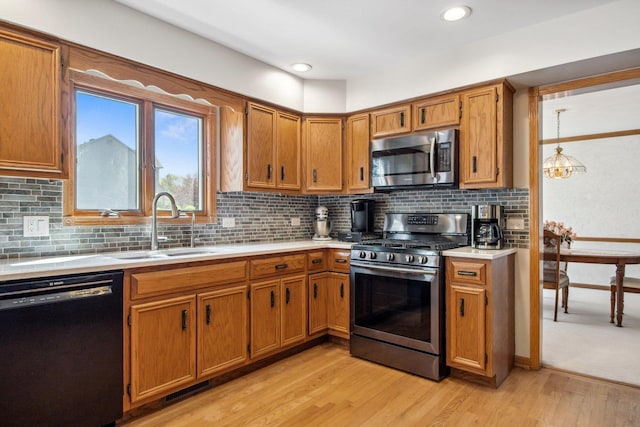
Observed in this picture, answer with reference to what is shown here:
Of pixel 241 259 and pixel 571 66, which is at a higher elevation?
pixel 571 66

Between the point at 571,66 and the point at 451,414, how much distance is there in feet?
7.68

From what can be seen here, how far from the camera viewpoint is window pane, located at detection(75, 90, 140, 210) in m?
2.48

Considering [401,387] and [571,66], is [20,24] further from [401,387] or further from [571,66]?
[571,66]

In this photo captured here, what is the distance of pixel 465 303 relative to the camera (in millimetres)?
2564

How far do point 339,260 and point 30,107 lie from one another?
233 centimetres

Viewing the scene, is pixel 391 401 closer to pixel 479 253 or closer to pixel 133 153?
pixel 479 253

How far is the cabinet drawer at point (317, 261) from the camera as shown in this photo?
3143 millimetres

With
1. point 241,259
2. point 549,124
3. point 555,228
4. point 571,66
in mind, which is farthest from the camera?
point 549,124

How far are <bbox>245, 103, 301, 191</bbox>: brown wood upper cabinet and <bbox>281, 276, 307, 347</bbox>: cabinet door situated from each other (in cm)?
87

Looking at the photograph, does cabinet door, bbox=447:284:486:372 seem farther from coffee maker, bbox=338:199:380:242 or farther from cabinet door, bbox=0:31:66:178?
cabinet door, bbox=0:31:66:178

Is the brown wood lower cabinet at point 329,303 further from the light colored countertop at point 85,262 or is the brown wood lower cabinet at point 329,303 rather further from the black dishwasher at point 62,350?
the black dishwasher at point 62,350

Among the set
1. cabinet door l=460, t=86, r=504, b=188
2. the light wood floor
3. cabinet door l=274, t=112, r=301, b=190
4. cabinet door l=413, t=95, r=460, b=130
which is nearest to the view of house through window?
cabinet door l=274, t=112, r=301, b=190

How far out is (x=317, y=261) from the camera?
3211 mm

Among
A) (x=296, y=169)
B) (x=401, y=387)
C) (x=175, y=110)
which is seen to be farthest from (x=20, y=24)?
(x=401, y=387)
